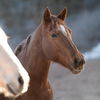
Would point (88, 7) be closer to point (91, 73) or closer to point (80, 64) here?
point (91, 73)

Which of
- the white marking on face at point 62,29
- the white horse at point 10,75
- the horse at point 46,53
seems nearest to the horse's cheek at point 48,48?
the horse at point 46,53

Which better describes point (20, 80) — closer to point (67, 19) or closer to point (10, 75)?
point (10, 75)

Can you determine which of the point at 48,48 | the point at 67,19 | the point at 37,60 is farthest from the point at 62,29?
the point at 67,19

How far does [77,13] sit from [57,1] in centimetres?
64

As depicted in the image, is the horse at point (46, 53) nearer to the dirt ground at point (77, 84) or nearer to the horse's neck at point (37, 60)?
the horse's neck at point (37, 60)

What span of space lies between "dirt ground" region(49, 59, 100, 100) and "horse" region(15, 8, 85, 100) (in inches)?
149

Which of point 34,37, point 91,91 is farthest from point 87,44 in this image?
point 34,37

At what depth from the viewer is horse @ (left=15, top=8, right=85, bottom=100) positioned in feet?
12.5

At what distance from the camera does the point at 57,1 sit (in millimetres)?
13219

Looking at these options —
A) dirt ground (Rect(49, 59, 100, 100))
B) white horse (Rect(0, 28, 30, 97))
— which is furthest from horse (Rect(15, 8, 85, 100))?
→ dirt ground (Rect(49, 59, 100, 100))

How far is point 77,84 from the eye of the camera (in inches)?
346

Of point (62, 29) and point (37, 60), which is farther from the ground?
point (62, 29)

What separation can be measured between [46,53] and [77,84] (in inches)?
197

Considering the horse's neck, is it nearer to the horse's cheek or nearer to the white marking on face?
the horse's cheek
